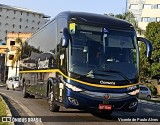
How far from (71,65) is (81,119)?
194cm

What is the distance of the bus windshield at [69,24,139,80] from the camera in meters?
13.1

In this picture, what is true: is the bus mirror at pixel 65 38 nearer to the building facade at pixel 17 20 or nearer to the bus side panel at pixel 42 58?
the bus side panel at pixel 42 58

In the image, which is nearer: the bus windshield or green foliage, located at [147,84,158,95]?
the bus windshield

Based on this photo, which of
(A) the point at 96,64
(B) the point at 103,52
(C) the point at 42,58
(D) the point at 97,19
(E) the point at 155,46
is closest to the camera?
(A) the point at 96,64

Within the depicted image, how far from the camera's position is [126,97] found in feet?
43.4

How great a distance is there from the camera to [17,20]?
5891 inches

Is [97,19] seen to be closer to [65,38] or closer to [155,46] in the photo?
[65,38]

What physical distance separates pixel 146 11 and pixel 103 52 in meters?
74.0

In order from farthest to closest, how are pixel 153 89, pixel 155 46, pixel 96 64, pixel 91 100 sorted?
pixel 153 89
pixel 155 46
pixel 96 64
pixel 91 100

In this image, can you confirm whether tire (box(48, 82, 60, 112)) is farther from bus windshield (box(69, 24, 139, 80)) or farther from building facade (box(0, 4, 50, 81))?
building facade (box(0, 4, 50, 81))

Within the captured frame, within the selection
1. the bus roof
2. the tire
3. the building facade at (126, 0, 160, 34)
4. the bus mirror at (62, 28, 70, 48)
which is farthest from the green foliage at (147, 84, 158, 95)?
the bus mirror at (62, 28, 70, 48)

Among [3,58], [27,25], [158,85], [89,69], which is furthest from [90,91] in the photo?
[27,25]

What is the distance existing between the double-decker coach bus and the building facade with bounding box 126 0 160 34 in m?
71.7

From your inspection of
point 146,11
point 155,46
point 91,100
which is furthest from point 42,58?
point 146,11
